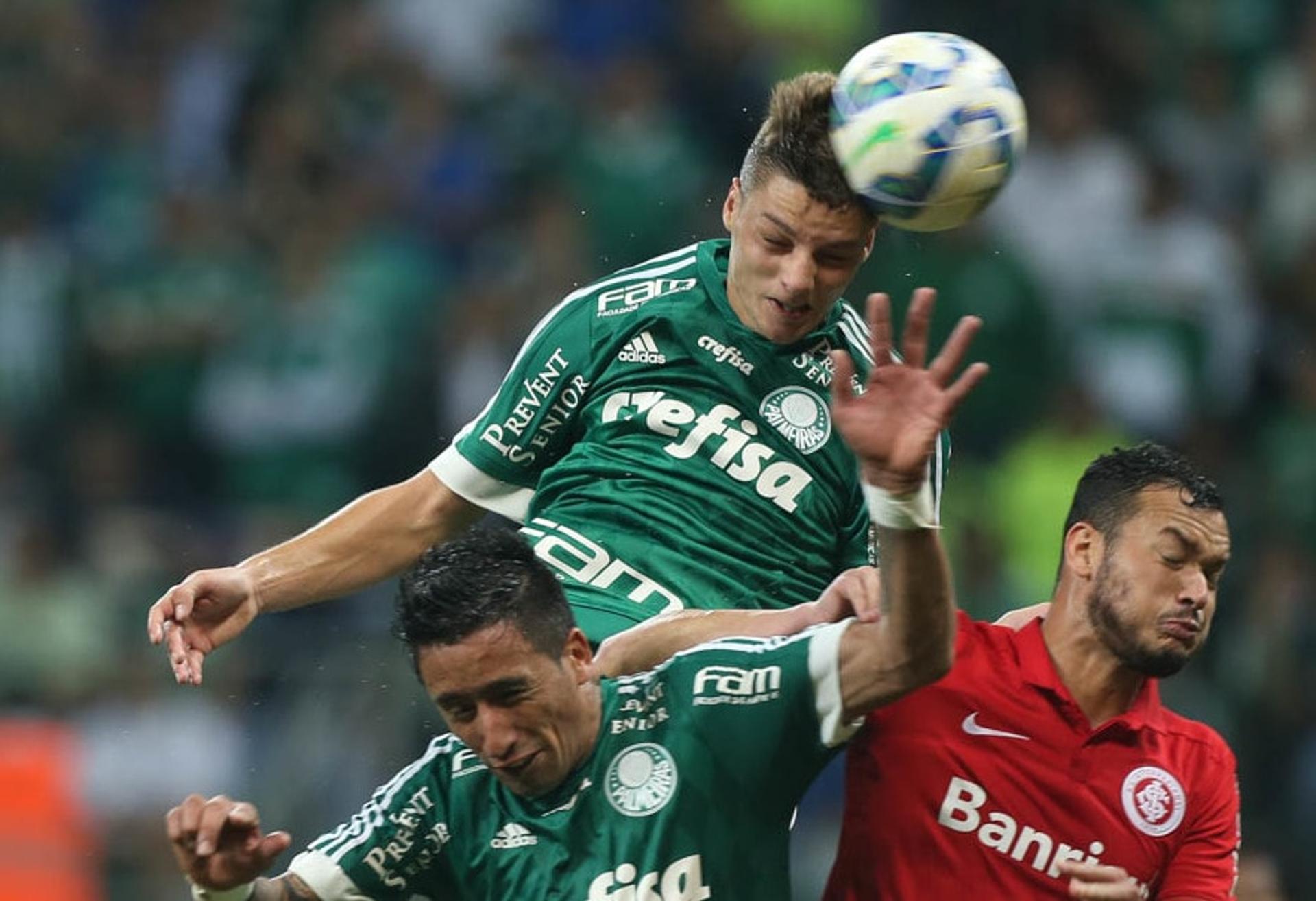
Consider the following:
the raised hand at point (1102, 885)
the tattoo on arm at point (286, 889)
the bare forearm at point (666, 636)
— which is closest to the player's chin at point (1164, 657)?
the raised hand at point (1102, 885)

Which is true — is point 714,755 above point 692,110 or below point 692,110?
below

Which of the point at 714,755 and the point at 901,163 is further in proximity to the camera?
the point at 901,163

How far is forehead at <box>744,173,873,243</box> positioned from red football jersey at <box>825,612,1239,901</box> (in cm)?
97

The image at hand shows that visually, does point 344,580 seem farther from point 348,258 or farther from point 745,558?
point 348,258

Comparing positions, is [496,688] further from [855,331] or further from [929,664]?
[855,331]

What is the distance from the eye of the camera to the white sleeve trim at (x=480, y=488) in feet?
20.5

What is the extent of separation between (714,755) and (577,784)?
0.29 m

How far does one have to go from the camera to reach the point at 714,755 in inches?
197

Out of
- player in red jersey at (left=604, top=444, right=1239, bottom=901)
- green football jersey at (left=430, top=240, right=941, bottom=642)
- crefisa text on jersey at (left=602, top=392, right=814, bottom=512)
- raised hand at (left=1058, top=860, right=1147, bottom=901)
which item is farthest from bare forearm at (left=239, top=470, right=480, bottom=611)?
raised hand at (left=1058, top=860, right=1147, bottom=901)

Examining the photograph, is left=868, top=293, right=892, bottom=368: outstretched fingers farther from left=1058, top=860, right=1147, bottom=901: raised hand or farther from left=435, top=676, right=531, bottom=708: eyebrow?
left=1058, top=860, right=1147, bottom=901: raised hand

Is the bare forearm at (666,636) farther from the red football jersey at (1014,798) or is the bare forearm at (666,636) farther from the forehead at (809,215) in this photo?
the forehead at (809,215)

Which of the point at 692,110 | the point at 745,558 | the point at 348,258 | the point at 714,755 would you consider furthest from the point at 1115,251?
the point at 714,755

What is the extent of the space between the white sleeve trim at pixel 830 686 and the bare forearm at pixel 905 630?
1.1 inches

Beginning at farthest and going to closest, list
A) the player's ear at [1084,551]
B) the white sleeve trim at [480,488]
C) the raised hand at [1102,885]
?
the white sleeve trim at [480,488]
the player's ear at [1084,551]
the raised hand at [1102,885]
